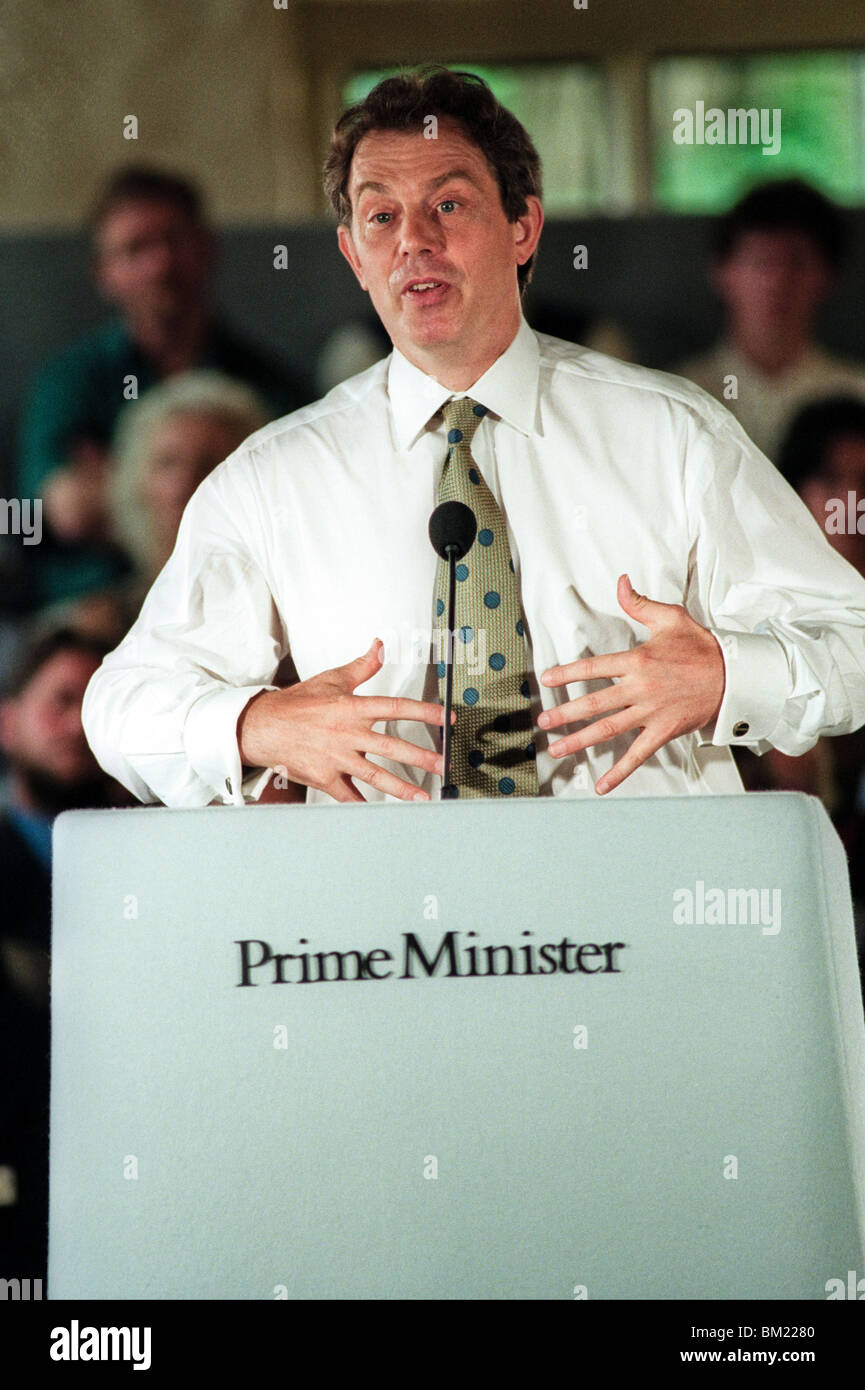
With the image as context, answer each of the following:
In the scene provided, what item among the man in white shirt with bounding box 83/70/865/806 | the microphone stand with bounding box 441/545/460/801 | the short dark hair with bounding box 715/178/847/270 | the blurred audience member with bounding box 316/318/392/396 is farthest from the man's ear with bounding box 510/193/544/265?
the microphone stand with bounding box 441/545/460/801

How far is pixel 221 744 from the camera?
1.80m

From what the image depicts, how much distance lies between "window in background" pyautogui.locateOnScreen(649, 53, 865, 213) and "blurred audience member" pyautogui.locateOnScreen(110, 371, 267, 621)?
2.99 feet

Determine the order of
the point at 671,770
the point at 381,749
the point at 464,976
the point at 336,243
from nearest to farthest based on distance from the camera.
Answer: the point at 464,976, the point at 381,749, the point at 671,770, the point at 336,243

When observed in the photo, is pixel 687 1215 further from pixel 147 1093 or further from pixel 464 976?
pixel 147 1093

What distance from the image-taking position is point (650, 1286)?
124 centimetres

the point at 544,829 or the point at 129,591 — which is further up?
the point at 129,591

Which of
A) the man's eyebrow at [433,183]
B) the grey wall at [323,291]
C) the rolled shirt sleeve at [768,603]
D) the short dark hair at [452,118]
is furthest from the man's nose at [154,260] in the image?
the rolled shirt sleeve at [768,603]

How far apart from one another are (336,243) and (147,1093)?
1677 mm

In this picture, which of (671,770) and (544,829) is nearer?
(544,829)

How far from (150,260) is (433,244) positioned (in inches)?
30.6

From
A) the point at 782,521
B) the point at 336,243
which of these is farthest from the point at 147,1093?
the point at 336,243

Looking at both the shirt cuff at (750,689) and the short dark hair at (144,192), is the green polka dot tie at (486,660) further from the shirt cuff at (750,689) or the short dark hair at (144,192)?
the short dark hair at (144,192)

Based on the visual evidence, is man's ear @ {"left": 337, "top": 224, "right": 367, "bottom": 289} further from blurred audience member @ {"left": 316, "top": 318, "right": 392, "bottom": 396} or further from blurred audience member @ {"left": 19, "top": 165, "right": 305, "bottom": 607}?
blurred audience member @ {"left": 19, "top": 165, "right": 305, "bottom": 607}

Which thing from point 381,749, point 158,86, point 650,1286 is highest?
point 158,86
